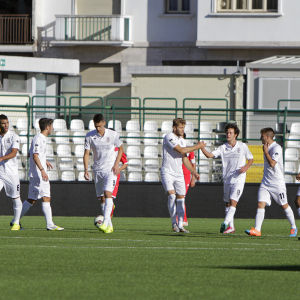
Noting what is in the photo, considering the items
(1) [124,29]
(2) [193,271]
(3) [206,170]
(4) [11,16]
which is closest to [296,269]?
(2) [193,271]

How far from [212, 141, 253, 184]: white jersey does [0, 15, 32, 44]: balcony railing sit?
19.4 metres

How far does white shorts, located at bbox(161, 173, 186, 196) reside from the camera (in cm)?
1020

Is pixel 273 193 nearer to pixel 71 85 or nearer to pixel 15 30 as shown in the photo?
pixel 71 85

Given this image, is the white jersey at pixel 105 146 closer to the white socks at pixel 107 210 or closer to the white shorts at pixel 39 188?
the white socks at pixel 107 210

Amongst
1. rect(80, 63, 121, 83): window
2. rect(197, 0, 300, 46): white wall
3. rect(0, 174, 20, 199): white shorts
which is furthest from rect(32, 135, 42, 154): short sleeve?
rect(80, 63, 121, 83): window

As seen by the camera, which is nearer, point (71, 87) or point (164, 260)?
point (164, 260)

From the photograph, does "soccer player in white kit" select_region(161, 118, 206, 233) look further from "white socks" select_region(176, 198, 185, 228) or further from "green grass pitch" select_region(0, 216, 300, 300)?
"green grass pitch" select_region(0, 216, 300, 300)

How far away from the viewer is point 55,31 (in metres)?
27.5

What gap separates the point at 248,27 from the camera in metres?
26.0

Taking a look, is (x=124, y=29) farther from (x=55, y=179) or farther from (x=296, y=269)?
(x=296, y=269)

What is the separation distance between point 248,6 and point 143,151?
11.6 metres

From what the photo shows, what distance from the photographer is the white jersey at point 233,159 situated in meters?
10.6

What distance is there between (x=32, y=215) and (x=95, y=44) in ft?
42.6

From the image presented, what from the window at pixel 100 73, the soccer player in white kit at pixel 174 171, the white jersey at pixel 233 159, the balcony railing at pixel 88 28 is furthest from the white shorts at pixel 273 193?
the window at pixel 100 73
